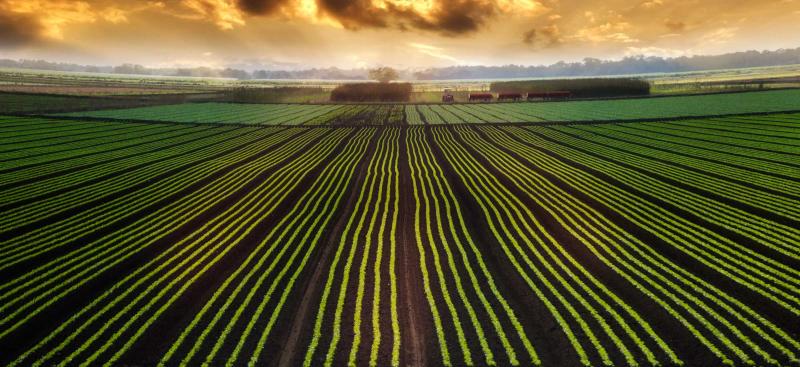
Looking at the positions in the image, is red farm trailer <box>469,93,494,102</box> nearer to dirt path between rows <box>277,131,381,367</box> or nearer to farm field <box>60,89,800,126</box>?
farm field <box>60,89,800,126</box>

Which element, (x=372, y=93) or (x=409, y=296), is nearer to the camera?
(x=409, y=296)

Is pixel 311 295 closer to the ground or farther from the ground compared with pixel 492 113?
closer to the ground

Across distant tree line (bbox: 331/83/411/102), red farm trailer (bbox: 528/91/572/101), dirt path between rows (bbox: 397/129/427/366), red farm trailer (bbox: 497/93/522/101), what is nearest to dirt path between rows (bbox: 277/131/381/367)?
dirt path between rows (bbox: 397/129/427/366)

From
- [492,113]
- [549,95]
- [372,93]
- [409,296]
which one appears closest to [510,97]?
[549,95]

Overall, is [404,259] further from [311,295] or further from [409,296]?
[311,295]

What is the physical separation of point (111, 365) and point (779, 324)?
17778mm

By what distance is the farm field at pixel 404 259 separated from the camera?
1072cm

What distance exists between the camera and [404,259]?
15766 millimetres

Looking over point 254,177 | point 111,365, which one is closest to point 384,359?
point 111,365

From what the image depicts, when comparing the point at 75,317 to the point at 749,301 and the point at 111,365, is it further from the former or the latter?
the point at 749,301

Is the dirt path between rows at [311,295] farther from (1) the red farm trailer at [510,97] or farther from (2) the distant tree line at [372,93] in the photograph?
(2) the distant tree line at [372,93]

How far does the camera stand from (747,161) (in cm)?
2872

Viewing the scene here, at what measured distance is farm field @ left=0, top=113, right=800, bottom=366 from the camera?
1072 centimetres

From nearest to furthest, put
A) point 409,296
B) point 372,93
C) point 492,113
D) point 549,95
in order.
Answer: point 409,296
point 492,113
point 549,95
point 372,93
